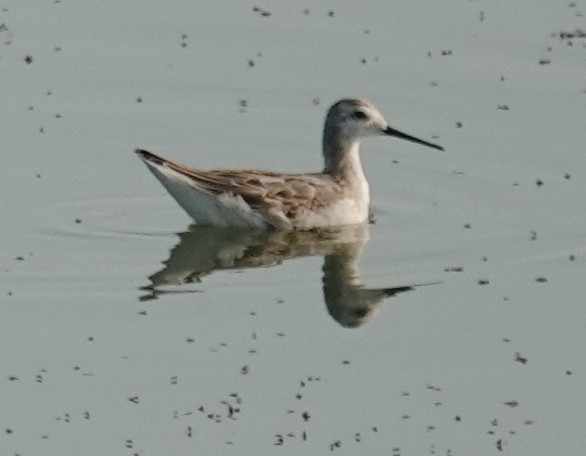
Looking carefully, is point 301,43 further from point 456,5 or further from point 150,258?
point 150,258

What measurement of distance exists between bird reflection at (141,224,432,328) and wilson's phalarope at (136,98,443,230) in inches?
4.6

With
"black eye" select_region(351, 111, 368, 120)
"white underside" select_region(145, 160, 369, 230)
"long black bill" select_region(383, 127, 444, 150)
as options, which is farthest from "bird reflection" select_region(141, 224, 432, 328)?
"black eye" select_region(351, 111, 368, 120)

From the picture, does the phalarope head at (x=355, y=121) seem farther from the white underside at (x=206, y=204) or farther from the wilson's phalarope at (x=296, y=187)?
the white underside at (x=206, y=204)

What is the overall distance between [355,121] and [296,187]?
35.9 inches

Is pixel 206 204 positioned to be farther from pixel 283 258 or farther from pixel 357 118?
pixel 357 118

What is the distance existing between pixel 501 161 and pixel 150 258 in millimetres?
3715

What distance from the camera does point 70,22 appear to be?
23344mm

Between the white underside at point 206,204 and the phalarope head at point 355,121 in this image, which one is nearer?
the white underside at point 206,204

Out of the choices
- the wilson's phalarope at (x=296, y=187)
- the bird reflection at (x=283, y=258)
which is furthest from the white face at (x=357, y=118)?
the bird reflection at (x=283, y=258)

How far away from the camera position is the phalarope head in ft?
65.2

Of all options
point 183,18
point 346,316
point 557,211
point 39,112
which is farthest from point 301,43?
point 346,316

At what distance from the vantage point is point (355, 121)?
19.9 metres

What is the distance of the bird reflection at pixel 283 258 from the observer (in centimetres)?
1752

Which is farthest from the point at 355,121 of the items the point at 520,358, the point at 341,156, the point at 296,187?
the point at 520,358
